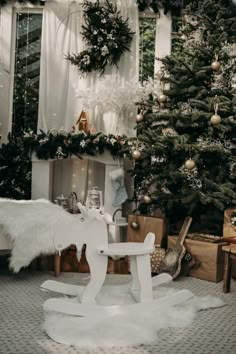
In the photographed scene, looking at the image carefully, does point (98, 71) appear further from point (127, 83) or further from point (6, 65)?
point (6, 65)

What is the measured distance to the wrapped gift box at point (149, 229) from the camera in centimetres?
435

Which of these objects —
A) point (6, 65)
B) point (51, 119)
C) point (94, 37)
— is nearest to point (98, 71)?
point (94, 37)

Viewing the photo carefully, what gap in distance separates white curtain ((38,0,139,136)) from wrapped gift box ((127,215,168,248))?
1.15 m

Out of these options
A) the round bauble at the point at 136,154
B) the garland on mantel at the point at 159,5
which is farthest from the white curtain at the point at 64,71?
the round bauble at the point at 136,154

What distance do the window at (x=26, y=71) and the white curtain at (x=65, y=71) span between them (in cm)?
19

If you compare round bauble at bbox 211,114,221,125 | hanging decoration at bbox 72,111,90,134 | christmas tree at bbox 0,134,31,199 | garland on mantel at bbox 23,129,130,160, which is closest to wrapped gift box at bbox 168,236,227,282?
round bauble at bbox 211,114,221,125

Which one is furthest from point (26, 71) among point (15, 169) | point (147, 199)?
point (147, 199)

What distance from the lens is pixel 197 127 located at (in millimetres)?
4305

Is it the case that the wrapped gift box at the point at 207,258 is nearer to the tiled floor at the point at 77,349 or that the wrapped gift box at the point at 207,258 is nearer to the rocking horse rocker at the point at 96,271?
the tiled floor at the point at 77,349

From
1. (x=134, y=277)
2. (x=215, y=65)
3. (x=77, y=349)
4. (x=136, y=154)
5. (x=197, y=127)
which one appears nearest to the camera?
(x=77, y=349)

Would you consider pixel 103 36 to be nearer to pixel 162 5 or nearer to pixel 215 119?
pixel 162 5

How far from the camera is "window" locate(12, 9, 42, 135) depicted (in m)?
5.35

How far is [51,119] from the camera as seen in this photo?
5207mm

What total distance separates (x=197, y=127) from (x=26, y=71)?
2237 mm
